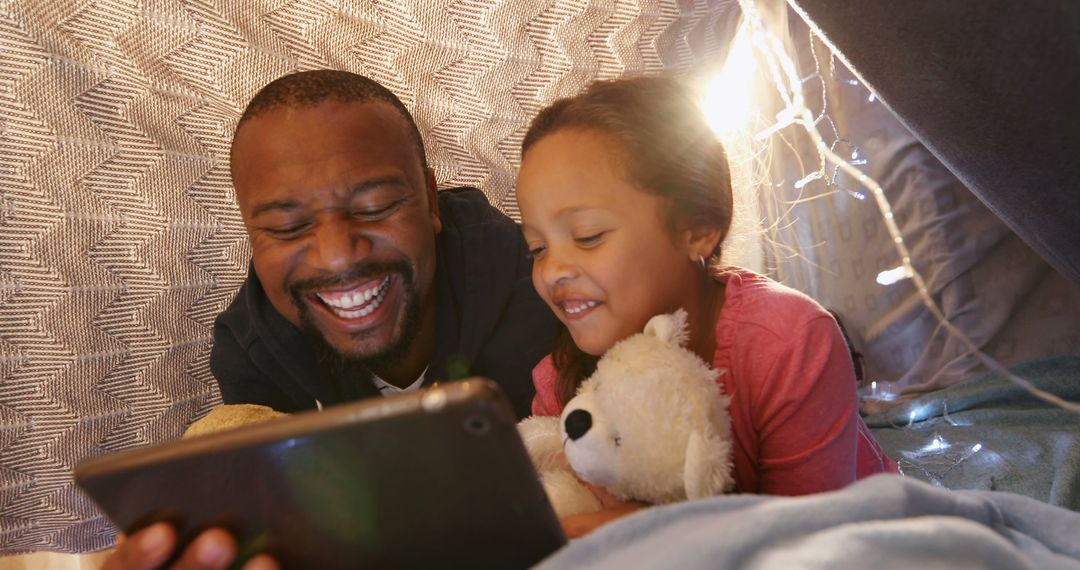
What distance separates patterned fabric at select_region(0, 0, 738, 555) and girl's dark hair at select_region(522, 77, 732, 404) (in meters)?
0.51

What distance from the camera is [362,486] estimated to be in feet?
1.92

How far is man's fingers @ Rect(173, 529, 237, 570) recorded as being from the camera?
64 cm

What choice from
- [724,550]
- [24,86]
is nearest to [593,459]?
[724,550]

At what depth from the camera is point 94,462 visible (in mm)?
595

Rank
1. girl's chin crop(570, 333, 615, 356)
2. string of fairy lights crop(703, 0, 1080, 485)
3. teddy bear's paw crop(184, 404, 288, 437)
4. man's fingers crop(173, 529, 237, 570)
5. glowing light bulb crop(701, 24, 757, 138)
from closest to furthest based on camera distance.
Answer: man's fingers crop(173, 529, 237, 570) < girl's chin crop(570, 333, 615, 356) < teddy bear's paw crop(184, 404, 288, 437) < string of fairy lights crop(703, 0, 1080, 485) < glowing light bulb crop(701, 24, 757, 138)

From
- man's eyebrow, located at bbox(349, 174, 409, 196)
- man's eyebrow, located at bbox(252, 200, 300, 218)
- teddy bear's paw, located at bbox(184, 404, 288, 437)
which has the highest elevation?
man's eyebrow, located at bbox(349, 174, 409, 196)

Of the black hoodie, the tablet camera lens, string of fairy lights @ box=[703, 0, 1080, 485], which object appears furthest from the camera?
string of fairy lights @ box=[703, 0, 1080, 485]

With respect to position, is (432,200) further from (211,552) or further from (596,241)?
(211,552)

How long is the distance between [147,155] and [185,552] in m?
0.87

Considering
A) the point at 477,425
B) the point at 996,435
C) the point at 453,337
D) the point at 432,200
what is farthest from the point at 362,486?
the point at 996,435

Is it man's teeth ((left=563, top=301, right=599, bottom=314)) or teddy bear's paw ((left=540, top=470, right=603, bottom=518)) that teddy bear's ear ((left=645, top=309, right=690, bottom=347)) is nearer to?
man's teeth ((left=563, top=301, right=599, bottom=314))

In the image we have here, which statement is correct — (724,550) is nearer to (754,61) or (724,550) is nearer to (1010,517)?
(1010,517)

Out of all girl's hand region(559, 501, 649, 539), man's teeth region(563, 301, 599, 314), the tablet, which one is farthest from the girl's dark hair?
the tablet

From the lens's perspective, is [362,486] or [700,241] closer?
[362,486]
